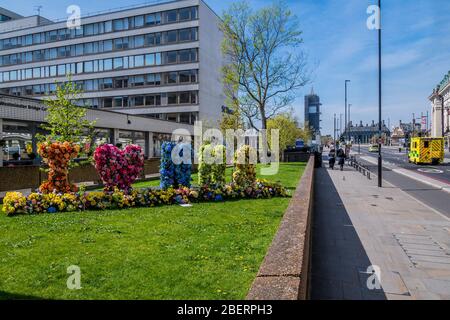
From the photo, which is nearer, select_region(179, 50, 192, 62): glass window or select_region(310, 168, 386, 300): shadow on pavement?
select_region(310, 168, 386, 300): shadow on pavement

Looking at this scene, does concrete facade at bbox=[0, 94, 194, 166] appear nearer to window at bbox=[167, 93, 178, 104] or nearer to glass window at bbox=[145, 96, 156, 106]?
window at bbox=[167, 93, 178, 104]

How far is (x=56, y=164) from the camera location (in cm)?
1157

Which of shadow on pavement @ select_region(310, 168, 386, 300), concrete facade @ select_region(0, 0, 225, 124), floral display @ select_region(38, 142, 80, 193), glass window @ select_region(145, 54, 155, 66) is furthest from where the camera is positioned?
glass window @ select_region(145, 54, 155, 66)

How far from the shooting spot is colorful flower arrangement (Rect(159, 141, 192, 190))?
41.2ft

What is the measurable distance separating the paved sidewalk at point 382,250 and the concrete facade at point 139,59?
45363mm

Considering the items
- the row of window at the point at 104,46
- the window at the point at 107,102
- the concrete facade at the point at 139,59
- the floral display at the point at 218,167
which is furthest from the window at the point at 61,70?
the floral display at the point at 218,167

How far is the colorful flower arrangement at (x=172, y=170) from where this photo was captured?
1257 cm

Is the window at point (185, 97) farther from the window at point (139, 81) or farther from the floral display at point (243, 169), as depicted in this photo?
the floral display at point (243, 169)

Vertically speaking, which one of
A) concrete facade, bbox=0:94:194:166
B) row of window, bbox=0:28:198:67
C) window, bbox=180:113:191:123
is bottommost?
concrete facade, bbox=0:94:194:166

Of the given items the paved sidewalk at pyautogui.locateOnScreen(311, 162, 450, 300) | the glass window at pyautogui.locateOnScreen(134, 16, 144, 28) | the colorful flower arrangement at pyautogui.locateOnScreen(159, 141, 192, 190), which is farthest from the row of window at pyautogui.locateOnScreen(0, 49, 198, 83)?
the paved sidewalk at pyautogui.locateOnScreen(311, 162, 450, 300)

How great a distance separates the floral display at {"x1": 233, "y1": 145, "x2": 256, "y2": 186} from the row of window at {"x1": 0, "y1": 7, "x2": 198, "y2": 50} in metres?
46.2
